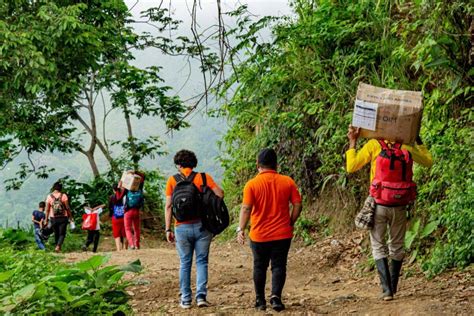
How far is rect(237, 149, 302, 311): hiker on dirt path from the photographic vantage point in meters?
6.34

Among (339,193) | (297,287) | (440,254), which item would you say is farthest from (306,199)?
(440,254)

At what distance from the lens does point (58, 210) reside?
563 inches

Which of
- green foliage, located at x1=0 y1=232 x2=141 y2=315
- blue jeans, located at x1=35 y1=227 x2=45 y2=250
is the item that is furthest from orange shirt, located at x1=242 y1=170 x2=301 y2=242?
blue jeans, located at x1=35 y1=227 x2=45 y2=250

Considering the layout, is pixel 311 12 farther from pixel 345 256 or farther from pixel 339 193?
pixel 345 256

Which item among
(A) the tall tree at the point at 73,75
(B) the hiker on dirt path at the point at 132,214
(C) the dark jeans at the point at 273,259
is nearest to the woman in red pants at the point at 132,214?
(B) the hiker on dirt path at the point at 132,214

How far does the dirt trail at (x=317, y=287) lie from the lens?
20.3ft

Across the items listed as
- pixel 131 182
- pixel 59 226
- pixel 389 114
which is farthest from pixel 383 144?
pixel 59 226

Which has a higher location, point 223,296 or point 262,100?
point 262,100

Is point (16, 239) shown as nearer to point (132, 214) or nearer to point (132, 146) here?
point (132, 214)

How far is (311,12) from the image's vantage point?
12602mm

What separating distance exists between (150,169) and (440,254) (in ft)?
54.8

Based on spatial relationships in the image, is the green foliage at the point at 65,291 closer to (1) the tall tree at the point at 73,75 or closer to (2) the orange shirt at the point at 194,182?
(2) the orange shirt at the point at 194,182

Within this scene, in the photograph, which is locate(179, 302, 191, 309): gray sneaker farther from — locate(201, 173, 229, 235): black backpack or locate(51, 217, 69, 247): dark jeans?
locate(51, 217, 69, 247): dark jeans

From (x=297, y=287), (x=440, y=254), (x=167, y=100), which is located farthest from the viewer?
(x=167, y=100)
